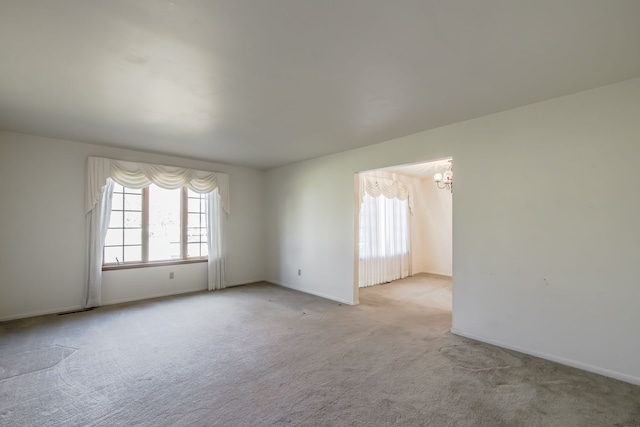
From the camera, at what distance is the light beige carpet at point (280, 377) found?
202cm

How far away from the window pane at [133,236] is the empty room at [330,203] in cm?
2

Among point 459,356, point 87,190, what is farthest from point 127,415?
point 87,190

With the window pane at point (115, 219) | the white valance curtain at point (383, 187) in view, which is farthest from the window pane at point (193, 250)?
the white valance curtain at point (383, 187)

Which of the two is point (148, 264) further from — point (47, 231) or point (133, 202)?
point (47, 231)

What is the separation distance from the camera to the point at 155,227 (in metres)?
5.24

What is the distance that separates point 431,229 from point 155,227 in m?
6.38

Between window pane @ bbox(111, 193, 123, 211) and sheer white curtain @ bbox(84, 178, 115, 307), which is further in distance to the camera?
window pane @ bbox(111, 193, 123, 211)

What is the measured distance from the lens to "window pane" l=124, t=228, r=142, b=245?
4.96 m

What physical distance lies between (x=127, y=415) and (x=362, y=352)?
204 centimetres

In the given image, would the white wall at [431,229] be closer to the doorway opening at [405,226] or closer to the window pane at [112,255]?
the doorway opening at [405,226]

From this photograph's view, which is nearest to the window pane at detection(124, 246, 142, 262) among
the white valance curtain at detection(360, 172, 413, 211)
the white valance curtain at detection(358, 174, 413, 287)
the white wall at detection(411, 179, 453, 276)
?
the white valance curtain at detection(358, 174, 413, 287)

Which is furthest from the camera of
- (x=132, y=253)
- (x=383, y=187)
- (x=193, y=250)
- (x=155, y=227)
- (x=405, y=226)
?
(x=405, y=226)

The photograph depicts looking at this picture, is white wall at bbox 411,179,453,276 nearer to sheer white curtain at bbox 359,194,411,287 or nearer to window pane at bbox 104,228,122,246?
sheer white curtain at bbox 359,194,411,287

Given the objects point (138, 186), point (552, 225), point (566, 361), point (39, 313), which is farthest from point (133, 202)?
point (566, 361)
